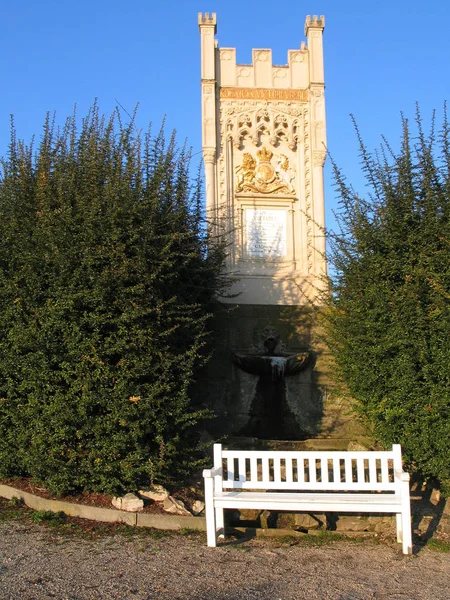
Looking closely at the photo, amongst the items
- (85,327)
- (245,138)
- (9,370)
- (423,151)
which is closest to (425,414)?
(423,151)

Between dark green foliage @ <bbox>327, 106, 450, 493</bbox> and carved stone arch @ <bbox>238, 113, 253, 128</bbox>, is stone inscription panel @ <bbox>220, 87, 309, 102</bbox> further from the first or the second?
dark green foliage @ <bbox>327, 106, 450, 493</bbox>

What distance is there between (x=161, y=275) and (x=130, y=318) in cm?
72

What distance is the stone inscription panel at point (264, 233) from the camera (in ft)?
39.5

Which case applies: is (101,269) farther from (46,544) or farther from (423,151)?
(423,151)

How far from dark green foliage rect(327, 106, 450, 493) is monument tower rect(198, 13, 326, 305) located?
12.6 feet

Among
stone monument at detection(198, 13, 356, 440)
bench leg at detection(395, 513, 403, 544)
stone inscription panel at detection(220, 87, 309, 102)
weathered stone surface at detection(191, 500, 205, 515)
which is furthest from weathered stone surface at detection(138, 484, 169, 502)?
stone inscription panel at detection(220, 87, 309, 102)

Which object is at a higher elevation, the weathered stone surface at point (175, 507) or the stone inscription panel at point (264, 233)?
the stone inscription panel at point (264, 233)

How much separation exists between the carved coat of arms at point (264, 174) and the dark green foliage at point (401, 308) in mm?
4203

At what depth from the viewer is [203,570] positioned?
491 centimetres

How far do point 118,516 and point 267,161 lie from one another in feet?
27.1

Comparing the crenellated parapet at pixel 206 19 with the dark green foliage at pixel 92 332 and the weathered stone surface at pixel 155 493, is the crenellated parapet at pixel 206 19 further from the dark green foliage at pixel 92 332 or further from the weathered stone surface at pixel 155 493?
the weathered stone surface at pixel 155 493

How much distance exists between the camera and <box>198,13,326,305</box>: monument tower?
11.9m

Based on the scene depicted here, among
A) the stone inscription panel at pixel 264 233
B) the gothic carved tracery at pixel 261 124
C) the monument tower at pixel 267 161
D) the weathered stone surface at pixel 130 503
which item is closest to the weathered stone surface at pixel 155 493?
the weathered stone surface at pixel 130 503

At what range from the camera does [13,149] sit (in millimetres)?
8156
